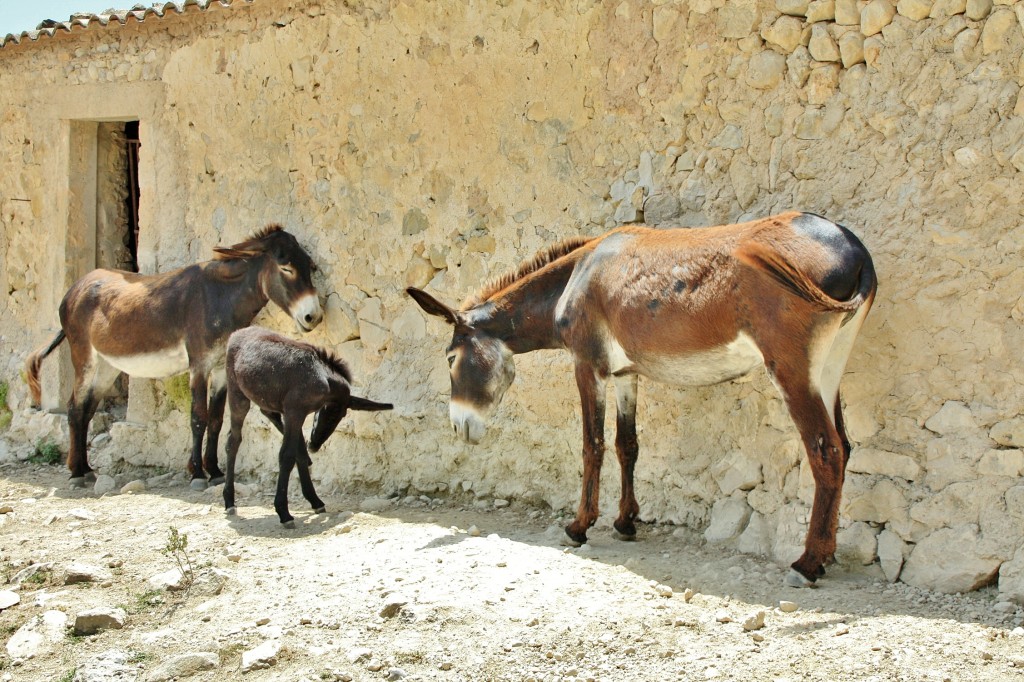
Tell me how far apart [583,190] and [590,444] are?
5.60 ft

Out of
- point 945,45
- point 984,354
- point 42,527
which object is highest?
point 945,45

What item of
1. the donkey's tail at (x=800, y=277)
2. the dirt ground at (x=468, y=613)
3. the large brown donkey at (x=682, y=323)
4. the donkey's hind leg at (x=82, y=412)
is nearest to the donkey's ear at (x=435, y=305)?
the large brown donkey at (x=682, y=323)

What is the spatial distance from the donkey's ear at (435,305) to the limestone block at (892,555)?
2597mm

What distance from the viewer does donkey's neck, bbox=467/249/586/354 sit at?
5570 millimetres

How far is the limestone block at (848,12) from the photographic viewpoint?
4.99 metres

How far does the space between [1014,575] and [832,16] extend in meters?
2.89

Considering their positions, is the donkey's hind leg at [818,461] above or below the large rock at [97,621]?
above

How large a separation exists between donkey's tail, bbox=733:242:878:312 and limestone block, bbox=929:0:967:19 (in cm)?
129

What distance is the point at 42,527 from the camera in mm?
6402

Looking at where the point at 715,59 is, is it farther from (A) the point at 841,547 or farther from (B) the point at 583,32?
(A) the point at 841,547

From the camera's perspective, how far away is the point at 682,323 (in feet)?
15.5

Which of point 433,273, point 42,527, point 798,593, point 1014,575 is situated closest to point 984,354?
point 1014,575

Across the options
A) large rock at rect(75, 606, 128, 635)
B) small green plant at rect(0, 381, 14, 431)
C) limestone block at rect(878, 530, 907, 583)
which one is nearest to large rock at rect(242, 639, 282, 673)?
large rock at rect(75, 606, 128, 635)

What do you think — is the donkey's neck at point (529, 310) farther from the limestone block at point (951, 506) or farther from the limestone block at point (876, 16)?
the limestone block at point (951, 506)
